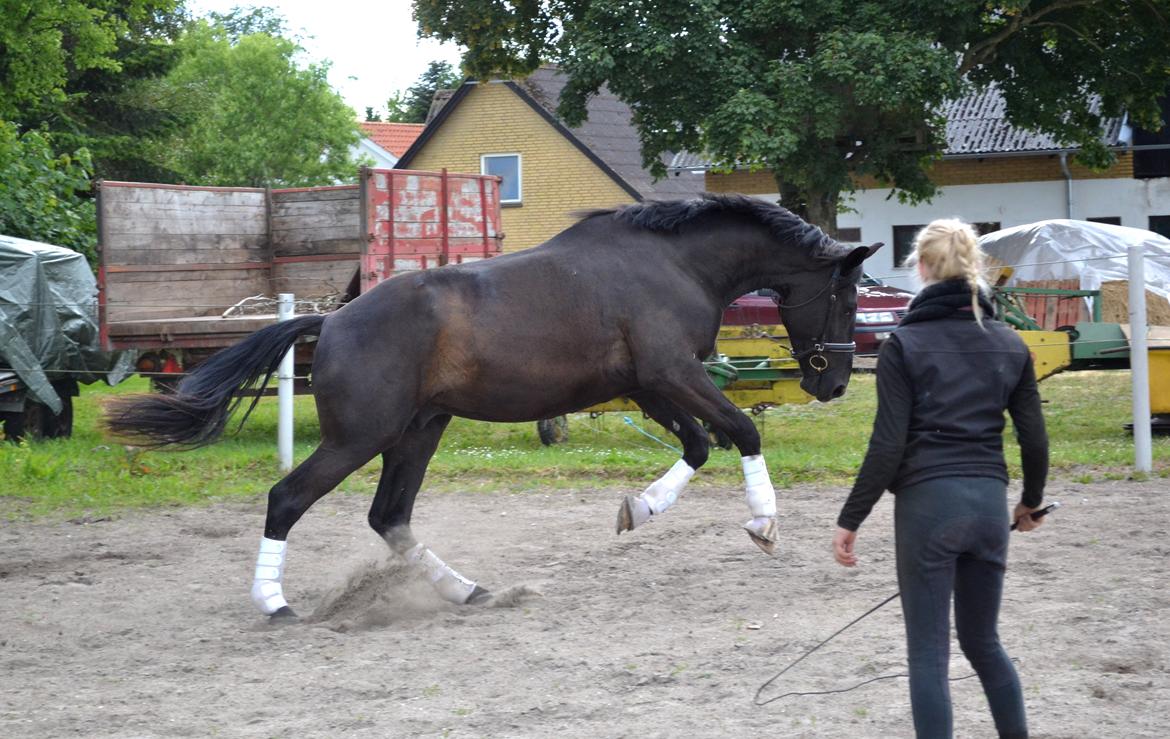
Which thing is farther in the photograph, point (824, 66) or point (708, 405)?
point (824, 66)

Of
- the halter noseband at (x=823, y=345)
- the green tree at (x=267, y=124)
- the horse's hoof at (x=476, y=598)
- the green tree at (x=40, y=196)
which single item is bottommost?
the horse's hoof at (x=476, y=598)

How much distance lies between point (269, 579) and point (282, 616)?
20cm

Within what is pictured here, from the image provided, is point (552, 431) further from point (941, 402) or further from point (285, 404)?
point (941, 402)

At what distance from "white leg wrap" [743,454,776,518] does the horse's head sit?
86 centimetres

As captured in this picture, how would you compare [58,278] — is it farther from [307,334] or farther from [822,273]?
[822,273]

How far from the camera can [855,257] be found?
22.5ft

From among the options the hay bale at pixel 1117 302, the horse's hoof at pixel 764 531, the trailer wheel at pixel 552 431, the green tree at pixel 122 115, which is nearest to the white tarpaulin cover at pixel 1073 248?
the hay bale at pixel 1117 302

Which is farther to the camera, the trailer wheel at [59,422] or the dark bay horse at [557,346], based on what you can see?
the trailer wheel at [59,422]

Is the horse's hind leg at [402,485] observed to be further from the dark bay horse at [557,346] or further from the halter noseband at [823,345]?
the halter noseband at [823,345]

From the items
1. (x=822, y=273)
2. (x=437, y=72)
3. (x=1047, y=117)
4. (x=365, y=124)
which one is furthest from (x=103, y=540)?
(x=437, y=72)

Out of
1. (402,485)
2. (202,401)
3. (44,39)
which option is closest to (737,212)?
(402,485)

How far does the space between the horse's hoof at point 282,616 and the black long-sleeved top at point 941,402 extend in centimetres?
344

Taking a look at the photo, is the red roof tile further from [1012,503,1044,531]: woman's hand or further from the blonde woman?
the blonde woman

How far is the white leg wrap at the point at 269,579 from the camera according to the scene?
641 cm
